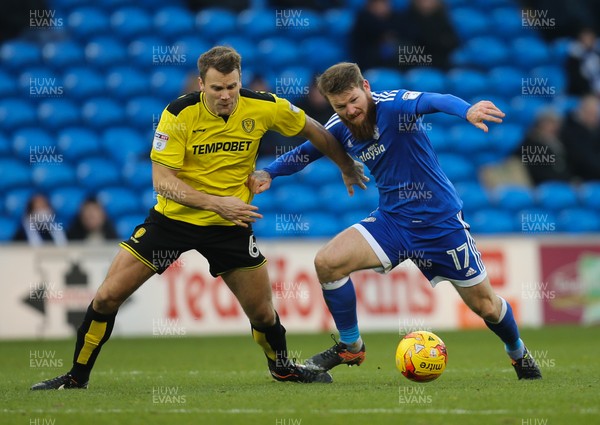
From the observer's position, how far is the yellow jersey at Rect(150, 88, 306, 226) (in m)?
6.93

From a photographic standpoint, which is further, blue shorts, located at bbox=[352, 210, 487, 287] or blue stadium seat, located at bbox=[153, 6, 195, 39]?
blue stadium seat, located at bbox=[153, 6, 195, 39]

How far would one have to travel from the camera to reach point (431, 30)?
17047mm

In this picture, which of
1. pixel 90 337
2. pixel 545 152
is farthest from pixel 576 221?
pixel 90 337

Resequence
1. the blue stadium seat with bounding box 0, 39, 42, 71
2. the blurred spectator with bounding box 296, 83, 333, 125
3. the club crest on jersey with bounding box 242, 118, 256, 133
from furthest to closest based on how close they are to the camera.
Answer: the blue stadium seat with bounding box 0, 39, 42, 71 < the blurred spectator with bounding box 296, 83, 333, 125 < the club crest on jersey with bounding box 242, 118, 256, 133

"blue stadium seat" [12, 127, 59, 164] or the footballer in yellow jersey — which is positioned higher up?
"blue stadium seat" [12, 127, 59, 164]

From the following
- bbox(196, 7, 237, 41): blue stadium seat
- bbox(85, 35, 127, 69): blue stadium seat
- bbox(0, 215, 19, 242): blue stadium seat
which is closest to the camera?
bbox(0, 215, 19, 242): blue stadium seat

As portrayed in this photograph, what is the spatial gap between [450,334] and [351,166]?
18.4ft

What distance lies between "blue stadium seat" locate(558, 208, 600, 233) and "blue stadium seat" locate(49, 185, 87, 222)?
724 centimetres

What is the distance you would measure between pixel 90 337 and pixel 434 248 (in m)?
2.56

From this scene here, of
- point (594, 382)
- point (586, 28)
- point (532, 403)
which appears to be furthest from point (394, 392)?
point (586, 28)

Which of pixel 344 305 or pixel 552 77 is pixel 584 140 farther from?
pixel 344 305

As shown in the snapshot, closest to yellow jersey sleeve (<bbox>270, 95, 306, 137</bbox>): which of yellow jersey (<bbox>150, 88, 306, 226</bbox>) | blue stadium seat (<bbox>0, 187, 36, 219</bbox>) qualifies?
yellow jersey (<bbox>150, 88, 306, 226</bbox>)

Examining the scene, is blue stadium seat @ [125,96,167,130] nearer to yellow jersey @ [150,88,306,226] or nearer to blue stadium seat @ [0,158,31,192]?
blue stadium seat @ [0,158,31,192]

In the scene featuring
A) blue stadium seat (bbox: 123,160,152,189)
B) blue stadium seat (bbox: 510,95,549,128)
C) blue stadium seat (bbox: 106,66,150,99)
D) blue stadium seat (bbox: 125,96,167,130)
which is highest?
blue stadium seat (bbox: 106,66,150,99)
